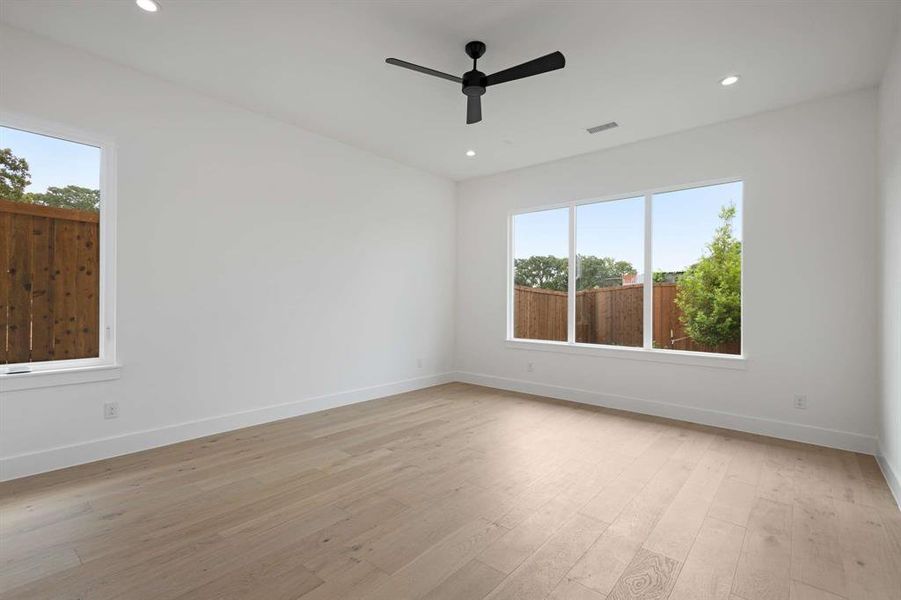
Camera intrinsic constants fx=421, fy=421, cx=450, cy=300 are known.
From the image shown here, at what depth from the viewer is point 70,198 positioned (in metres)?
3.07

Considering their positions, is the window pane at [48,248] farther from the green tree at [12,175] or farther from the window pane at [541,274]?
the window pane at [541,274]

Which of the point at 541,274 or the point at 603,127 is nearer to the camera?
the point at 603,127

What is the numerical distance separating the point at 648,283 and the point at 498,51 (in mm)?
2965

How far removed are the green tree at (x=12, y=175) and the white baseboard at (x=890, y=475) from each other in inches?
234

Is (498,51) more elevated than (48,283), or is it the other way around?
(498,51)

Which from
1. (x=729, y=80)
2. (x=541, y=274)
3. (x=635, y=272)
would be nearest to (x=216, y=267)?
(x=541, y=274)

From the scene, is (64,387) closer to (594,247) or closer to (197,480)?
(197,480)

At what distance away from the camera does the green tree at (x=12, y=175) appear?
282 cm

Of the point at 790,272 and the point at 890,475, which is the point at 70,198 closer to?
the point at 790,272

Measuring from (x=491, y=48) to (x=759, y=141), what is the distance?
109 inches

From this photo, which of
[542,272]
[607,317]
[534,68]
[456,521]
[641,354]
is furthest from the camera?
[542,272]

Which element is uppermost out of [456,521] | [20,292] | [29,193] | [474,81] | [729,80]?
[729,80]

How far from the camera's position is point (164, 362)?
3.42 meters

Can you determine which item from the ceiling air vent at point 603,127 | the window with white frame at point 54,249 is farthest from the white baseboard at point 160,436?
the ceiling air vent at point 603,127
